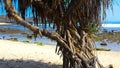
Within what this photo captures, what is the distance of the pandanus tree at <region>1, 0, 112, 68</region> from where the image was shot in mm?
10266

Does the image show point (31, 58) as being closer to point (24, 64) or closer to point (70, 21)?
point (24, 64)

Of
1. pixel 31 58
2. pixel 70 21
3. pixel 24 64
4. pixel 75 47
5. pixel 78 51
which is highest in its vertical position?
pixel 70 21

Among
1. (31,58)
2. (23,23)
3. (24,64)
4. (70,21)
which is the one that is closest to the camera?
(23,23)

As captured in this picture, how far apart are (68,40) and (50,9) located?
3.59ft

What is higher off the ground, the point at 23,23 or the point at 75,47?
the point at 23,23

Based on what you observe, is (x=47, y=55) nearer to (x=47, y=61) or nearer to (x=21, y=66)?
(x=47, y=61)

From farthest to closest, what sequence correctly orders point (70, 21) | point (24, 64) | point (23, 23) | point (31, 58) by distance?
point (31, 58) < point (24, 64) < point (70, 21) < point (23, 23)

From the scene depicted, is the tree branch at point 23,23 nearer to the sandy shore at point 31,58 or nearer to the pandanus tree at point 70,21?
the pandanus tree at point 70,21

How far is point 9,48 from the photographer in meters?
18.1

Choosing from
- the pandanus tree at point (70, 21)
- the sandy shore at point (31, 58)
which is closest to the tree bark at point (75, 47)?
the pandanus tree at point (70, 21)

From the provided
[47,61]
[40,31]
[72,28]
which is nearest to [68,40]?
[72,28]

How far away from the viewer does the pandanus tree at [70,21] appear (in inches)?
404

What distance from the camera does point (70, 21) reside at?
10.9 meters

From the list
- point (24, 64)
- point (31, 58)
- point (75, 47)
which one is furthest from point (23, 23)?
point (31, 58)
